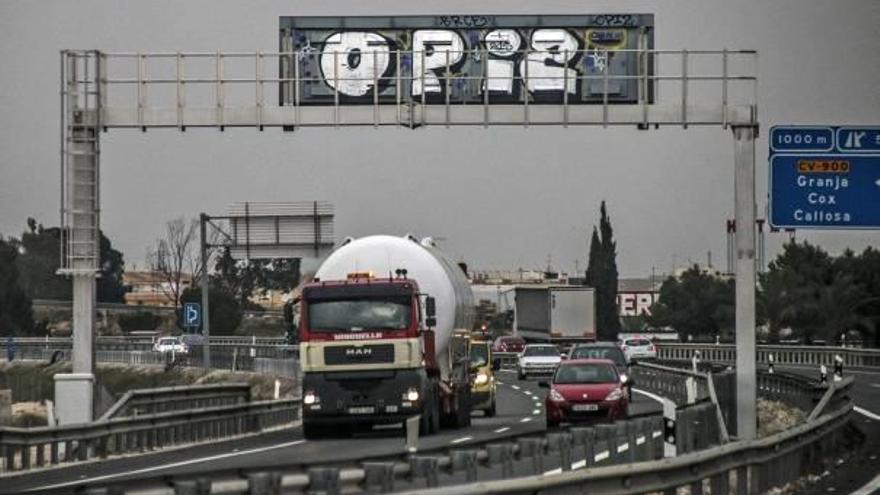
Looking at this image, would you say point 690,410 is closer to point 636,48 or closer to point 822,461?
point 822,461

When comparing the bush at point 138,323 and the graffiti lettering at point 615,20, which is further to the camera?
the bush at point 138,323

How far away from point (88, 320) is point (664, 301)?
5370 inches

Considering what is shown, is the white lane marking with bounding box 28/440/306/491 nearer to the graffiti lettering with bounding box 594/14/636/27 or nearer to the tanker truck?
the tanker truck

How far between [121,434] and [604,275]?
124325 mm

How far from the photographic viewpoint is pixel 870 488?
79.2ft

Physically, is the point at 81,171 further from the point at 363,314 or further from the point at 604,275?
the point at 604,275

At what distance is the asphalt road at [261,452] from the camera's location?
26308 millimetres

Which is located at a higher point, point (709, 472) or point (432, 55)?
point (432, 55)

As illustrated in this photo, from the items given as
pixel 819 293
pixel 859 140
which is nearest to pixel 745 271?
pixel 859 140

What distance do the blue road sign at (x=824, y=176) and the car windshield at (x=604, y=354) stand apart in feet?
55.0

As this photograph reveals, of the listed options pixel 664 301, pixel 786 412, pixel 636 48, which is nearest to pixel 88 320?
pixel 636 48

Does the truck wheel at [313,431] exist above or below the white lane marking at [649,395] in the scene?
above

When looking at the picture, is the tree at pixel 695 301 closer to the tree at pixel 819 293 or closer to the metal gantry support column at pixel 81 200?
the tree at pixel 819 293

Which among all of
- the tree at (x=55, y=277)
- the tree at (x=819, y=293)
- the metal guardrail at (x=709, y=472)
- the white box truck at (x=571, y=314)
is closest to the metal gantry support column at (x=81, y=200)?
the metal guardrail at (x=709, y=472)
